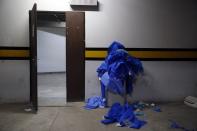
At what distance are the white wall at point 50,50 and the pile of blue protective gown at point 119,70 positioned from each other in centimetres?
570

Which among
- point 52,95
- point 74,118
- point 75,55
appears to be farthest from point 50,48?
point 74,118

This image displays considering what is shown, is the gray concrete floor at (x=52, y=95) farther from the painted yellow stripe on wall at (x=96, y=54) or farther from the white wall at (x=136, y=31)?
the painted yellow stripe on wall at (x=96, y=54)

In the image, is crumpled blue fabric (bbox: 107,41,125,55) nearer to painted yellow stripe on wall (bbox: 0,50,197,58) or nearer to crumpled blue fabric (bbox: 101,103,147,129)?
Result: painted yellow stripe on wall (bbox: 0,50,197,58)

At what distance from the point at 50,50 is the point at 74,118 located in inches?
258

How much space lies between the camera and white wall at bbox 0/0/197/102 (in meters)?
5.26

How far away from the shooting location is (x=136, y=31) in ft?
17.8

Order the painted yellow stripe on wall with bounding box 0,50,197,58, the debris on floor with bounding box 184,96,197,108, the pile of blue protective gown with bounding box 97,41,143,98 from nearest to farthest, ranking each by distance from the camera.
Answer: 1. the pile of blue protective gown with bounding box 97,41,143,98
2. the debris on floor with bounding box 184,96,197,108
3. the painted yellow stripe on wall with bounding box 0,50,197,58

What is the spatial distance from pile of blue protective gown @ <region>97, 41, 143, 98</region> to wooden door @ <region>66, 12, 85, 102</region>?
55cm

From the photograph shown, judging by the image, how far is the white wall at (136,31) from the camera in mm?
5262

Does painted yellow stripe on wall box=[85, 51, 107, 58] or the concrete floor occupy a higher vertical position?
painted yellow stripe on wall box=[85, 51, 107, 58]

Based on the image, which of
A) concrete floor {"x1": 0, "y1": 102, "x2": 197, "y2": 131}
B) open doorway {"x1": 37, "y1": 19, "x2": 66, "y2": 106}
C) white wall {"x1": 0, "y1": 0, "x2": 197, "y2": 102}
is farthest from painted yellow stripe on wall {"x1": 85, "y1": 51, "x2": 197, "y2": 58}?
open doorway {"x1": 37, "y1": 19, "x2": 66, "y2": 106}

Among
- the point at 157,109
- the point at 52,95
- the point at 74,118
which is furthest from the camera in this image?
the point at 52,95

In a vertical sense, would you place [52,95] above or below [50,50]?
below

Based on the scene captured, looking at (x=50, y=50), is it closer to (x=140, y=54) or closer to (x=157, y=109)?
(x=140, y=54)
